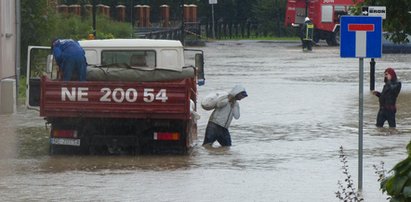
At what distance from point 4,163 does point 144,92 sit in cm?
244

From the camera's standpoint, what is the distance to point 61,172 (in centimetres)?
1683

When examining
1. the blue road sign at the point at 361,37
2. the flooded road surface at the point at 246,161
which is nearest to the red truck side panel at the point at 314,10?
the flooded road surface at the point at 246,161

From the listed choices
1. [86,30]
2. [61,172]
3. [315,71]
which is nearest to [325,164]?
[61,172]

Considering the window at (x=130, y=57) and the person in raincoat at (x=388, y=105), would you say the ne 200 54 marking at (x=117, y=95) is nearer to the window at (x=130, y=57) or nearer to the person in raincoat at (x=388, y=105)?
the window at (x=130, y=57)

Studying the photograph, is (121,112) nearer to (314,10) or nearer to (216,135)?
(216,135)

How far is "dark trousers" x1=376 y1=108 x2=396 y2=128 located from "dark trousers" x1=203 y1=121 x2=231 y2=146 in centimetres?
490

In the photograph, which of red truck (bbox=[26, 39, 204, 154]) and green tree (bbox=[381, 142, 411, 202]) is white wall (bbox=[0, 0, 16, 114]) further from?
green tree (bbox=[381, 142, 411, 202])

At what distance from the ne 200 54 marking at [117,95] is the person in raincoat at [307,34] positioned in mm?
42685

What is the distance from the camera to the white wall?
3034 cm

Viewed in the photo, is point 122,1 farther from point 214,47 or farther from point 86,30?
point 86,30

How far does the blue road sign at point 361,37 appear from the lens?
14953mm

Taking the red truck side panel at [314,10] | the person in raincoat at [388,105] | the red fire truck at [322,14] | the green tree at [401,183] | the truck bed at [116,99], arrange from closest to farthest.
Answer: the green tree at [401,183] → the truck bed at [116,99] → the person in raincoat at [388,105] → the red fire truck at [322,14] → the red truck side panel at [314,10]

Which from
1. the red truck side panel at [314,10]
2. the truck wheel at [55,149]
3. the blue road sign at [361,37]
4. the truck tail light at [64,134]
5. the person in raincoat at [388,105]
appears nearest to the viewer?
the blue road sign at [361,37]

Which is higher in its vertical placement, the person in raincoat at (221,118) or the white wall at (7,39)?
the white wall at (7,39)
